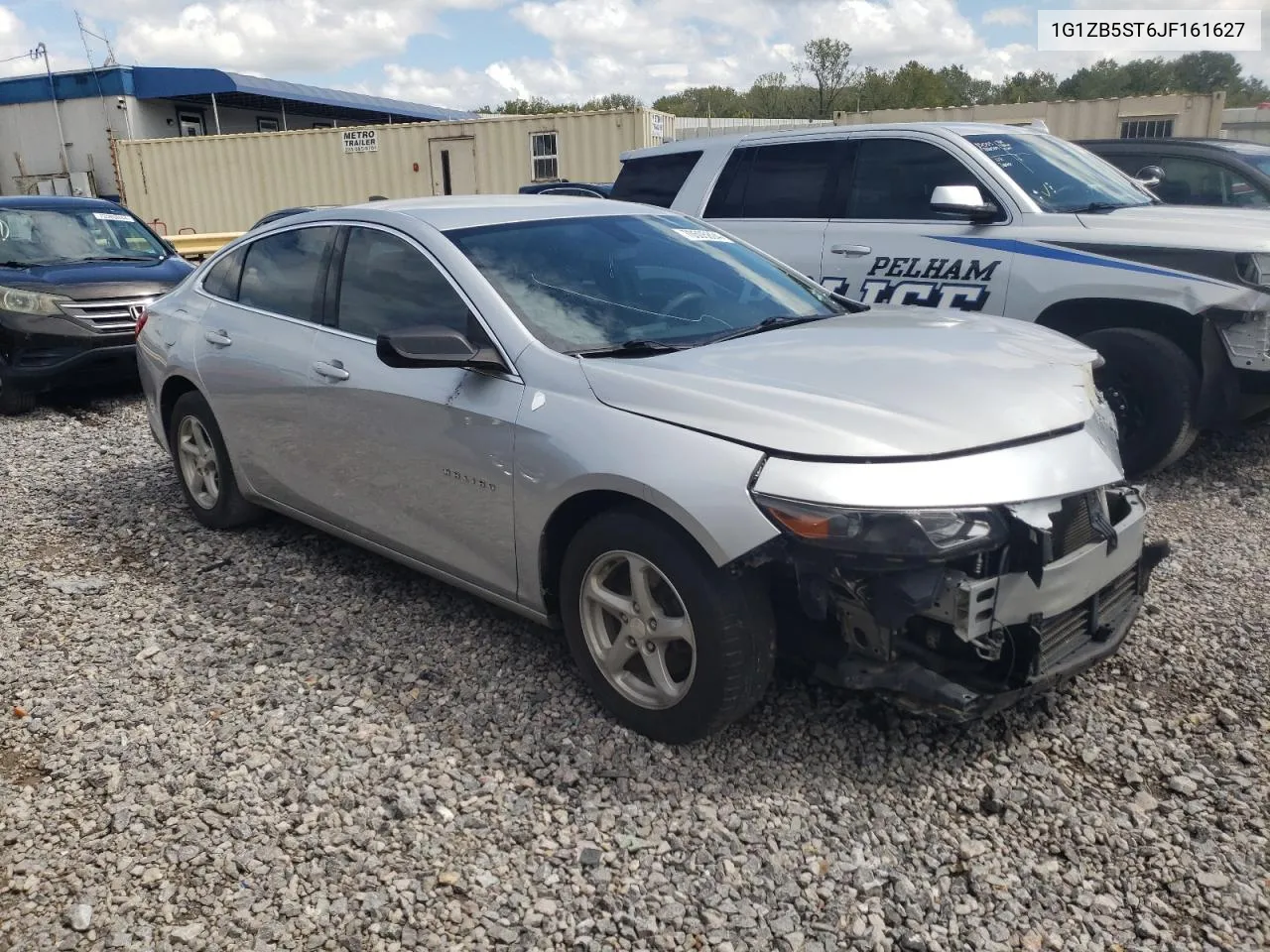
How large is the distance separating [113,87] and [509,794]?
26266 millimetres

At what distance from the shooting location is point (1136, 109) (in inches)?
723

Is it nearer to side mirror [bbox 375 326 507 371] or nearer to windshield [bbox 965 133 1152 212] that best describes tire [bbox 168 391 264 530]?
side mirror [bbox 375 326 507 371]

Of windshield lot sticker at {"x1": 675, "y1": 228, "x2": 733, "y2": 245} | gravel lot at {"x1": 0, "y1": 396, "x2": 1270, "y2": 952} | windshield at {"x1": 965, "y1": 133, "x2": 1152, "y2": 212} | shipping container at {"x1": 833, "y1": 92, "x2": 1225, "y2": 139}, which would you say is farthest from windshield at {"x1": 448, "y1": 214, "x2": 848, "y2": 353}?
shipping container at {"x1": 833, "y1": 92, "x2": 1225, "y2": 139}

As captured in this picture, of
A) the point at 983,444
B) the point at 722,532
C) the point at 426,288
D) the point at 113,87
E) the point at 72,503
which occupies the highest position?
the point at 113,87

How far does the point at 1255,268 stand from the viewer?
5.05 m

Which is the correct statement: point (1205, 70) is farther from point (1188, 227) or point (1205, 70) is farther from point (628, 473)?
point (628, 473)

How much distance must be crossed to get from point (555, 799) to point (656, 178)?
536 centimetres

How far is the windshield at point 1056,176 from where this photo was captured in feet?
19.4

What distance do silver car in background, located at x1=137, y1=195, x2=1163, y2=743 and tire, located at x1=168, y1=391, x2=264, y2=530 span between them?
0.58 meters

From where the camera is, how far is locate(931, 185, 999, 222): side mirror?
5562 millimetres

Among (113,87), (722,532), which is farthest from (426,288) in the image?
(113,87)

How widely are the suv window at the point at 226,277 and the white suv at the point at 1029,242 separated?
326cm

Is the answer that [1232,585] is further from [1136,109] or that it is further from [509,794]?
[1136,109]

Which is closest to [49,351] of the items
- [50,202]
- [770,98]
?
[50,202]
